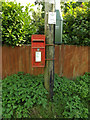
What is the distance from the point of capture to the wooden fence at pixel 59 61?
162 inches

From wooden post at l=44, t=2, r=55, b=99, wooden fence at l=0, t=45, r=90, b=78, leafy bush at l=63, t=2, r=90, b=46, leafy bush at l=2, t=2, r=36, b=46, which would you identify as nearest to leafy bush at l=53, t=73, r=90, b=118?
wooden post at l=44, t=2, r=55, b=99

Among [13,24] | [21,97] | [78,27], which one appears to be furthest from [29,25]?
[21,97]

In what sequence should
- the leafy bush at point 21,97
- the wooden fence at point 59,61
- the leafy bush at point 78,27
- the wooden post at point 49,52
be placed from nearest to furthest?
the leafy bush at point 21,97 < the wooden post at point 49,52 < the wooden fence at point 59,61 < the leafy bush at point 78,27

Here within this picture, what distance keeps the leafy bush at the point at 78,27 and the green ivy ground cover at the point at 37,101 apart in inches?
79.0

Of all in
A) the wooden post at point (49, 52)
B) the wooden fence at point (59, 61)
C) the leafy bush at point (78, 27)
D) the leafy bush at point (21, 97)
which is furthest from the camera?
the leafy bush at point (78, 27)

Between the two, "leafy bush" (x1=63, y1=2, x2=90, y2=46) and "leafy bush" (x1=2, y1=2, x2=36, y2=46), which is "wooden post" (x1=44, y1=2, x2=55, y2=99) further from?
"leafy bush" (x1=63, y1=2, x2=90, y2=46)

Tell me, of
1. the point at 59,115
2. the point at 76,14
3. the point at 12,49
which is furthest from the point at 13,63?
the point at 76,14

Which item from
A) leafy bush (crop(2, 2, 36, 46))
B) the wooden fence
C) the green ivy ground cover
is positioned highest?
leafy bush (crop(2, 2, 36, 46))

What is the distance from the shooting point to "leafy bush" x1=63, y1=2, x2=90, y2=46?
460 centimetres

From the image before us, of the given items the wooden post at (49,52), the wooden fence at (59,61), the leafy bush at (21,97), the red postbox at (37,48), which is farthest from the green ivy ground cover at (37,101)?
the red postbox at (37,48)

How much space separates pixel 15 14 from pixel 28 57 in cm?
151

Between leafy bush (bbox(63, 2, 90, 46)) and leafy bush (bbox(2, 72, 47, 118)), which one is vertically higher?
leafy bush (bbox(63, 2, 90, 46))

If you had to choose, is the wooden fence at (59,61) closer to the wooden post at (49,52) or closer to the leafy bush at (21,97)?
the leafy bush at (21,97)

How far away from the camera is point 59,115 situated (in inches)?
120
